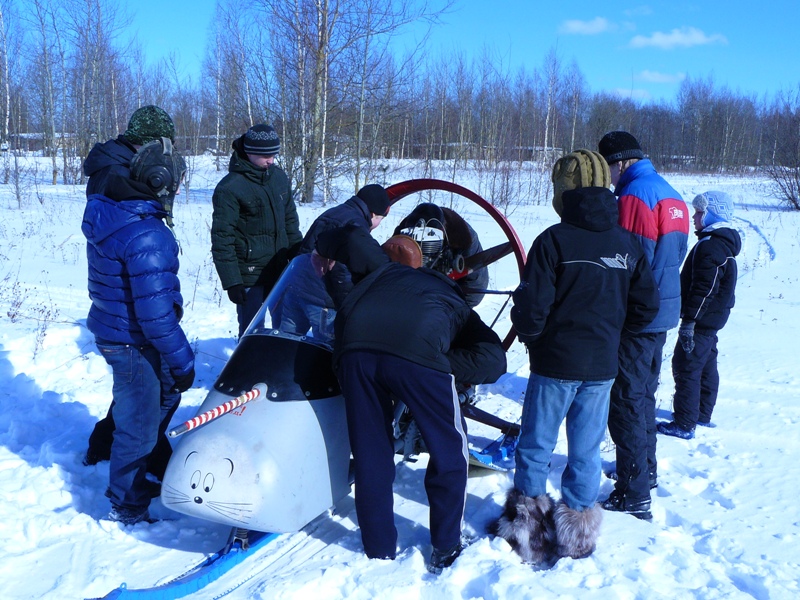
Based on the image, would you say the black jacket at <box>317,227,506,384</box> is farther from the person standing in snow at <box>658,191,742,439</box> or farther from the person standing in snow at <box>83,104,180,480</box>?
the person standing in snow at <box>658,191,742,439</box>

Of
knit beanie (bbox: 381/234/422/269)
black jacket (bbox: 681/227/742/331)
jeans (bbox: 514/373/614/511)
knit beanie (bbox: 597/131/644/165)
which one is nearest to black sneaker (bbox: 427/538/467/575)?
jeans (bbox: 514/373/614/511)

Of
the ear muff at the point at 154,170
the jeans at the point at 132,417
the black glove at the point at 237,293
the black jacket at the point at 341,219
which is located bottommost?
the jeans at the point at 132,417

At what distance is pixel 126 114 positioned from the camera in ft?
93.6

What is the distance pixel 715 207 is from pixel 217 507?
4040mm

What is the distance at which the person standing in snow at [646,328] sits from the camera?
3793 millimetres

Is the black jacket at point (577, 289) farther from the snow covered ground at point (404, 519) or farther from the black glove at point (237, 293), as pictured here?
the black glove at point (237, 293)

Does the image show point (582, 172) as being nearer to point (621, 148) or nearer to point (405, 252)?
point (621, 148)

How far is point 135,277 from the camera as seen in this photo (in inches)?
131

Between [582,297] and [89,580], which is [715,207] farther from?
[89,580]

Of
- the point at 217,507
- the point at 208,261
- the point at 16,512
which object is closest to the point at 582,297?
the point at 217,507

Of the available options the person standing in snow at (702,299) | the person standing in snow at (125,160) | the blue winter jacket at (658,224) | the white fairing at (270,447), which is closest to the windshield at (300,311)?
the white fairing at (270,447)

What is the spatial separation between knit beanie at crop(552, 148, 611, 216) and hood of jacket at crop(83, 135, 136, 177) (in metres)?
2.52

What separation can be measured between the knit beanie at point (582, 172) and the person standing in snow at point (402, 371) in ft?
2.74

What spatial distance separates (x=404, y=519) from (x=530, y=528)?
718 mm
